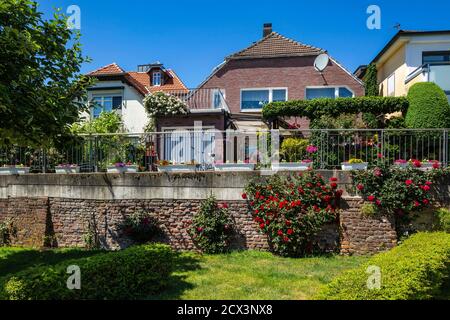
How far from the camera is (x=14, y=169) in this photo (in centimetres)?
1433

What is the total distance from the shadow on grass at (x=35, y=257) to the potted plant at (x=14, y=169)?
10.3 feet

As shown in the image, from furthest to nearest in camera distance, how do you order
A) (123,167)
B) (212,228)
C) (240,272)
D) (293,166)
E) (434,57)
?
1. (434,57)
2. (123,167)
3. (293,166)
4. (212,228)
5. (240,272)

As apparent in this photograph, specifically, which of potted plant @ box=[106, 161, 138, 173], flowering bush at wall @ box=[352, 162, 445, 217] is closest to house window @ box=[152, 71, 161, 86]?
potted plant @ box=[106, 161, 138, 173]

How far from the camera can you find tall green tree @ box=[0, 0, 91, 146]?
27.2 ft

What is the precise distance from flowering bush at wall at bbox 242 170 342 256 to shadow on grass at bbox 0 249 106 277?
5324mm

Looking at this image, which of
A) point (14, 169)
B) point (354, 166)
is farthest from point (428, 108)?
point (14, 169)

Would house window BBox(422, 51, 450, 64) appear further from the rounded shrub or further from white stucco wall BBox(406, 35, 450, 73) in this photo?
the rounded shrub

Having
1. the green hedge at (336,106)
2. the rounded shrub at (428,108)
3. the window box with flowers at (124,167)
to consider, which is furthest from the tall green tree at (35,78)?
the rounded shrub at (428,108)

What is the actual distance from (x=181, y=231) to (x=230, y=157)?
146 inches

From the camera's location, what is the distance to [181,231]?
40.6ft

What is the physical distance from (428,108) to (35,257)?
14.6 meters

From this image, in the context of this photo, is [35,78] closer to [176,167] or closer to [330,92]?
[176,167]

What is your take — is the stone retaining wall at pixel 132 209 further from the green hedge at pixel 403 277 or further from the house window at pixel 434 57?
the house window at pixel 434 57
